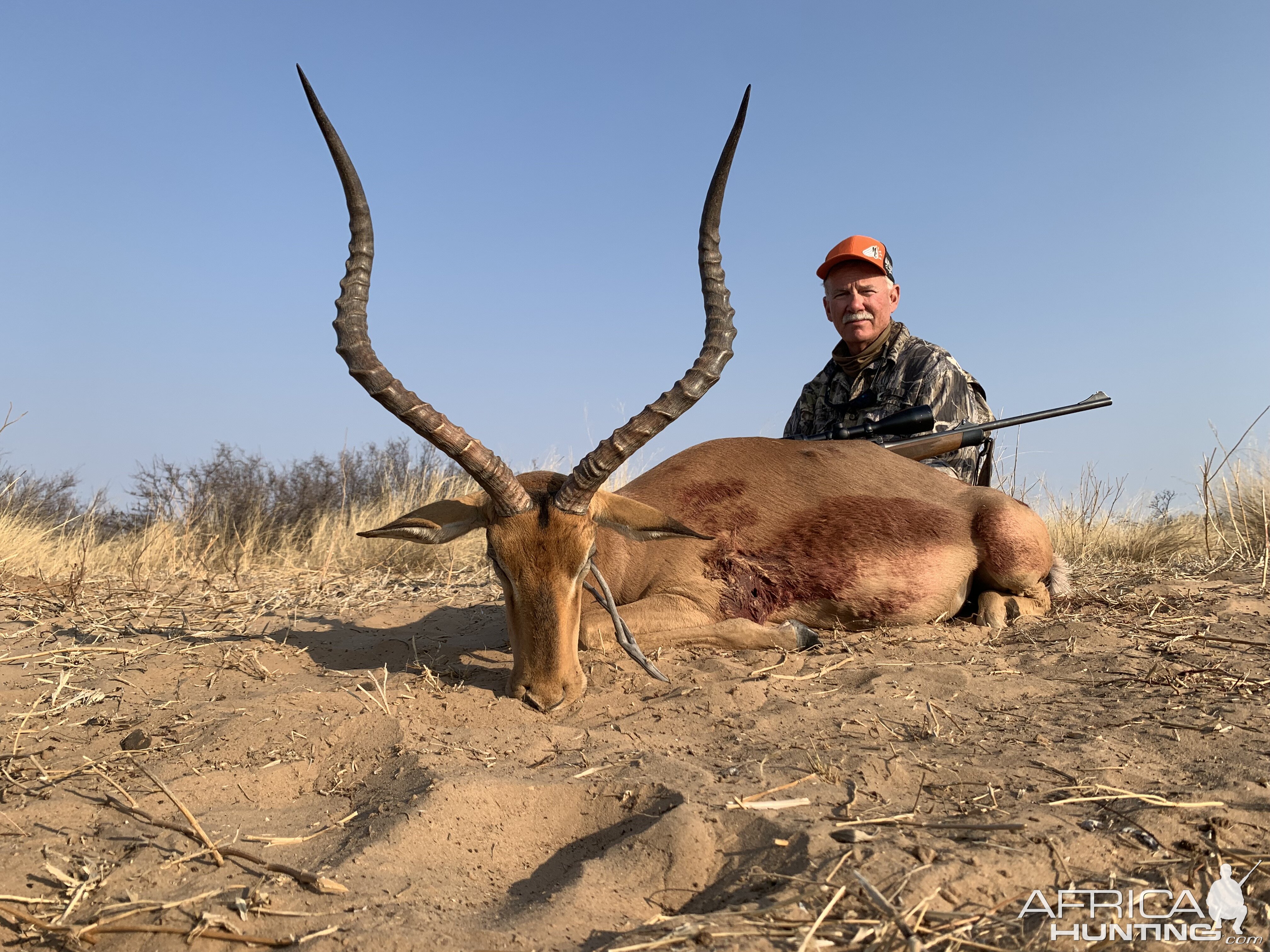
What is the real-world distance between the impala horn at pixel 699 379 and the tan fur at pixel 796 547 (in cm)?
43

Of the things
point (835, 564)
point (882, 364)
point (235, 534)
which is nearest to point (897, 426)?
point (882, 364)

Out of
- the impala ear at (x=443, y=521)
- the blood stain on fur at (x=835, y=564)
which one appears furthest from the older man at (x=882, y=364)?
the impala ear at (x=443, y=521)

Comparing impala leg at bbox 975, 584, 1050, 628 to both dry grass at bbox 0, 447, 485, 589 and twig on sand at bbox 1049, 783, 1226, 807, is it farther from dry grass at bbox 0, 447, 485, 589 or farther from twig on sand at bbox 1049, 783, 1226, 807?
dry grass at bbox 0, 447, 485, 589

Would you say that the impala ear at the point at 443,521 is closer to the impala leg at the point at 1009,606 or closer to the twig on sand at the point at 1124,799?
the twig on sand at the point at 1124,799

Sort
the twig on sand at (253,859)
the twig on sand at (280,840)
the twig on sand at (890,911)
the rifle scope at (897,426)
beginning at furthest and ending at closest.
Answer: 1. the rifle scope at (897,426)
2. the twig on sand at (280,840)
3. the twig on sand at (253,859)
4. the twig on sand at (890,911)

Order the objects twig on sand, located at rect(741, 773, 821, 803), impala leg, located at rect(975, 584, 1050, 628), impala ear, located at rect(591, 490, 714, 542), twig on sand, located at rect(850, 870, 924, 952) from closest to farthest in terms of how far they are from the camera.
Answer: twig on sand, located at rect(850, 870, 924, 952)
twig on sand, located at rect(741, 773, 821, 803)
impala ear, located at rect(591, 490, 714, 542)
impala leg, located at rect(975, 584, 1050, 628)

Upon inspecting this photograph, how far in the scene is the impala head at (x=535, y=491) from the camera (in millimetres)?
4254

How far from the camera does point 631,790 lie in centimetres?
291

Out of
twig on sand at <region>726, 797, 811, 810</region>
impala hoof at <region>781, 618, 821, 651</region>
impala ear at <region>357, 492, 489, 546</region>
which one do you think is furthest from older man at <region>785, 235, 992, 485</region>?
twig on sand at <region>726, 797, 811, 810</region>

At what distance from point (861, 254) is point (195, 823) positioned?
292 inches

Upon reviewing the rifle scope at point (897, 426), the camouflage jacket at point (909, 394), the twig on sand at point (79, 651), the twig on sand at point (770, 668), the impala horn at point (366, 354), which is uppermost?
the camouflage jacket at point (909, 394)

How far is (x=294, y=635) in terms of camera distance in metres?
5.81

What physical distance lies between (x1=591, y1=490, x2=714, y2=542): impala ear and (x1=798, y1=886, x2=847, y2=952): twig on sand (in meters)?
2.93

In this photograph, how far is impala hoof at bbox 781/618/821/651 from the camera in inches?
209
